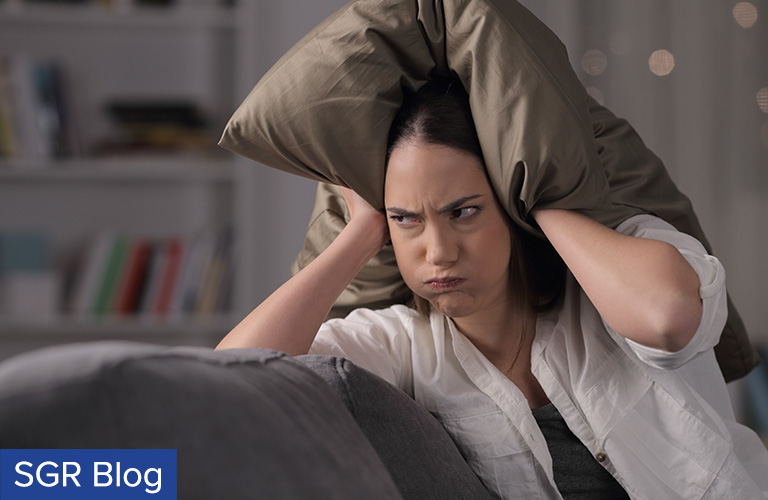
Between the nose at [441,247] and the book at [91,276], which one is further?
the book at [91,276]

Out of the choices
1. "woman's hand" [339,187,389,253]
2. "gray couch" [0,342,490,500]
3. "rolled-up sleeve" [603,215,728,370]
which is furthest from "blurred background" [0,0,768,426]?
"gray couch" [0,342,490,500]

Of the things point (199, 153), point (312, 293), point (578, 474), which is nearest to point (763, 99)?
point (199, 153)

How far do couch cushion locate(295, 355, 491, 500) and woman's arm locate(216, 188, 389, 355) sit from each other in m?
0.20

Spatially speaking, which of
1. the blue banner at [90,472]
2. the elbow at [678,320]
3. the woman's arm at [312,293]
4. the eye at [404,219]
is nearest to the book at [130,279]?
the woman's arm at [312,293]

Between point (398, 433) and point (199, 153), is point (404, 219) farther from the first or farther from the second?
point (199, 153)

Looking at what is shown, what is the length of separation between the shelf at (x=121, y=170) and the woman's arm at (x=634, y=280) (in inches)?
71.2

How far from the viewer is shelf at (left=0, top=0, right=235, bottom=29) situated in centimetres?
241

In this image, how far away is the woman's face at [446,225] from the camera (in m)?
0.84

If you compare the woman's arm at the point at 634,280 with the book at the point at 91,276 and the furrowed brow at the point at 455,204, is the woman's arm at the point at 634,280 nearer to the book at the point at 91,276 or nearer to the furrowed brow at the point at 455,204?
the furrowed brow at the point at 455,204

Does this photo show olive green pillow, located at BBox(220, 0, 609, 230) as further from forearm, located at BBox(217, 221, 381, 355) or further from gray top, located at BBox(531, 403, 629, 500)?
gray top, located at BBox(531, 403, 629, 500)

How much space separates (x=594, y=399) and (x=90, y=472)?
66 centimetres

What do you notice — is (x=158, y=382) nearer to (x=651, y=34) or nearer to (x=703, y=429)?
(x=703, y=429)

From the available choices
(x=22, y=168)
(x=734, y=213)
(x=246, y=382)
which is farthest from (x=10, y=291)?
(x=734, y=213)

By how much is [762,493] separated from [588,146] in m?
0.47
